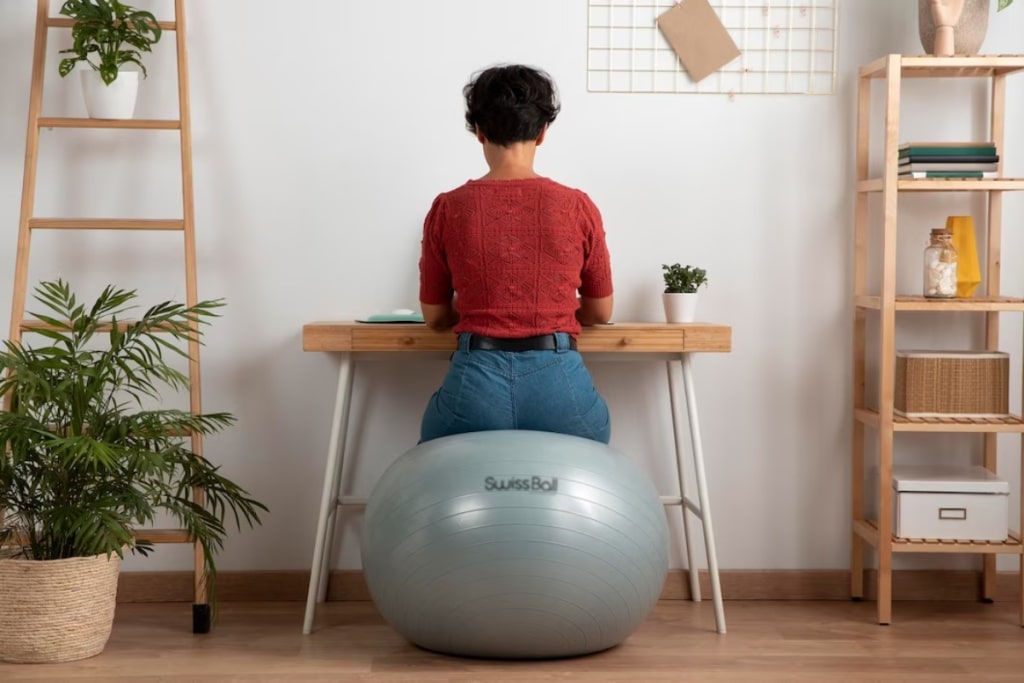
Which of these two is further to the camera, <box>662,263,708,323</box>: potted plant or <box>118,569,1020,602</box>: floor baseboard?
<box>118,569,1020,602</box>: floor baseboard

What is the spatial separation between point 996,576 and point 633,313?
4.37ft

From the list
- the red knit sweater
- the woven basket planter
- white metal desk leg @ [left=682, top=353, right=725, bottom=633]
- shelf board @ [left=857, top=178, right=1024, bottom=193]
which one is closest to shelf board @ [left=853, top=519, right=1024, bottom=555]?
white metal desk leg @ [left=682, top=353, right=725, bottom=633]

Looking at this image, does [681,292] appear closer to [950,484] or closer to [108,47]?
[950,484]

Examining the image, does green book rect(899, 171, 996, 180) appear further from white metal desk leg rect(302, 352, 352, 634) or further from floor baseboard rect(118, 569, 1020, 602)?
white metal desk leg rect(302, 352, 352, 634)

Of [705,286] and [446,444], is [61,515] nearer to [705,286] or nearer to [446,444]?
[446,444]

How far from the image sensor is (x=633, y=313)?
11.2 ft

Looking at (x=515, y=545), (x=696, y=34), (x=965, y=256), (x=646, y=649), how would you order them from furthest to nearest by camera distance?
(x=696, y=34), (x=965, y=256), (x=646, y=649), (x=515, y=545)

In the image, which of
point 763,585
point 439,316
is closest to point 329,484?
point 439,316

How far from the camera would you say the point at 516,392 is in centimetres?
276

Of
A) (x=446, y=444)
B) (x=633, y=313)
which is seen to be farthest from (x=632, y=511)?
(x=633, y=313)

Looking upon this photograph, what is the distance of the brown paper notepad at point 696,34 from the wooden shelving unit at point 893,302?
1.37 feet

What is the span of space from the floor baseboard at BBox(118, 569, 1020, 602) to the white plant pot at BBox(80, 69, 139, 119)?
1.33 meters

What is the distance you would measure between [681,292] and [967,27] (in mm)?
1075

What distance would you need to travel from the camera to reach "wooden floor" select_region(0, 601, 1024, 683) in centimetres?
266
